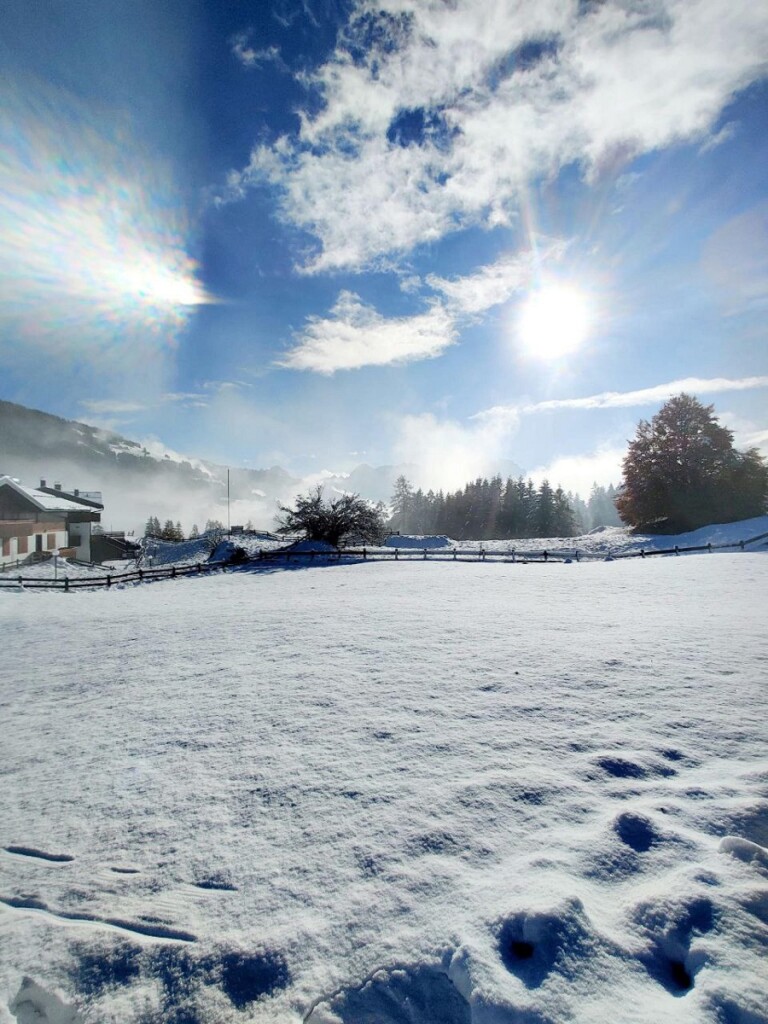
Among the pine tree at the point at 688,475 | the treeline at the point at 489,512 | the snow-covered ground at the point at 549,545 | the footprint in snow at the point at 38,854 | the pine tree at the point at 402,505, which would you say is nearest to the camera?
the footprint in snow at the point at 38,854

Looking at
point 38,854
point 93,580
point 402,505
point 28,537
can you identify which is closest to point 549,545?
point 93,580

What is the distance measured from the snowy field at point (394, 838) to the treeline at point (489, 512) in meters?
47.1

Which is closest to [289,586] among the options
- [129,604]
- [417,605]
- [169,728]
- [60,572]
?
[129,604]

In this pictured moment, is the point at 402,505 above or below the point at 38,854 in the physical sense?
above

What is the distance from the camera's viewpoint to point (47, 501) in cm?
4212

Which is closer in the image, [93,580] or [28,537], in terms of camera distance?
[93,580]

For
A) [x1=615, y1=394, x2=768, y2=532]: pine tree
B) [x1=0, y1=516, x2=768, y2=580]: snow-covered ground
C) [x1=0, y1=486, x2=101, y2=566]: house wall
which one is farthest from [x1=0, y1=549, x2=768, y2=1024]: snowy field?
[x1=0, y1=486, x2=101, y2=566]: house wall

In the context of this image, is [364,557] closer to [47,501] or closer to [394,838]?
[394,838]

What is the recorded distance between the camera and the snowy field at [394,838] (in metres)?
2.61

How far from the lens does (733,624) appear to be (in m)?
9.70

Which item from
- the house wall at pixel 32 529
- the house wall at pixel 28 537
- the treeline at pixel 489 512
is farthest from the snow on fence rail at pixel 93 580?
the treeline at pixel 489 512

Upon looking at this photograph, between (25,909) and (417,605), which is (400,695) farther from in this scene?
(417,605)

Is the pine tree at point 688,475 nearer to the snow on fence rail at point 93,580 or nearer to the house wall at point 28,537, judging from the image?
the snow on fence rail at point 93,580

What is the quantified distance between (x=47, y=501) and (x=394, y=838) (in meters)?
51.1
